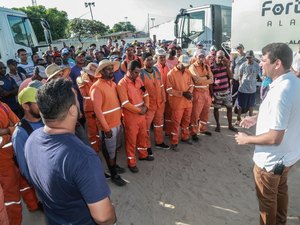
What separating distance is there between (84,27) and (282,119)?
4294 centimetres

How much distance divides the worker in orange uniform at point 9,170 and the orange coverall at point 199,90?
3648 mm

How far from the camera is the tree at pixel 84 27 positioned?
131ft

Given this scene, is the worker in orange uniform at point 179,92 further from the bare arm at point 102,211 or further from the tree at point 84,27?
the tree at point 84,27

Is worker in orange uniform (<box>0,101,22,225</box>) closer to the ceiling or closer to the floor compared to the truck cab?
closer to the floor

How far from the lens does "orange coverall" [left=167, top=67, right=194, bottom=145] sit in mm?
5012

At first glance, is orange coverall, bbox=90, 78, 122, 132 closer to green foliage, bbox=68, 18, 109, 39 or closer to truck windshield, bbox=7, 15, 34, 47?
truck windshield, bbox=7, 15, 34, 47

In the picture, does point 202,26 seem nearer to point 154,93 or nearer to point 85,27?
point 154,93

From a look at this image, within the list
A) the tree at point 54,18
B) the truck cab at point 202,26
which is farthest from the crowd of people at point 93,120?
the tree at point 54,18

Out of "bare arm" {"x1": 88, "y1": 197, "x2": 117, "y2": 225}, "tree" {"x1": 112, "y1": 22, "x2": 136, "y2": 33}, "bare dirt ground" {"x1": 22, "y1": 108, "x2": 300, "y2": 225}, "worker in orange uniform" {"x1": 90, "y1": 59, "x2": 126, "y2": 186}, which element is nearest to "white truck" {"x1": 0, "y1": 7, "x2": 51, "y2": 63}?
"worker in orange uniform" {"x1": 90, "y1": 59, "x2": 126, "y2": 186}

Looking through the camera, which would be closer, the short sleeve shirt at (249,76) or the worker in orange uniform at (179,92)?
the worker in orange uniform at (179,92)

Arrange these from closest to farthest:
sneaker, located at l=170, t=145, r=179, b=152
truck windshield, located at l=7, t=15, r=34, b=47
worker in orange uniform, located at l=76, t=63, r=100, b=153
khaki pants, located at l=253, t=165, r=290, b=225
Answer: khaki pants, located at l=253, t=165, r=290, b=225, worker in orange uniform, located at l=76, t=63, r=100, b=153, sneaker, located at l=170, t=145, r=179, b=152, truck windshield, located at l=7, t=15, r=34, b=47

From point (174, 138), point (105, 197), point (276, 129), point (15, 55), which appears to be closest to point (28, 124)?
point (105, 197)

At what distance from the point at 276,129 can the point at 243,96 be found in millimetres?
4458

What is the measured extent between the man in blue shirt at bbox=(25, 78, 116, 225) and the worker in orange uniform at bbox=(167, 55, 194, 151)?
366 cm
